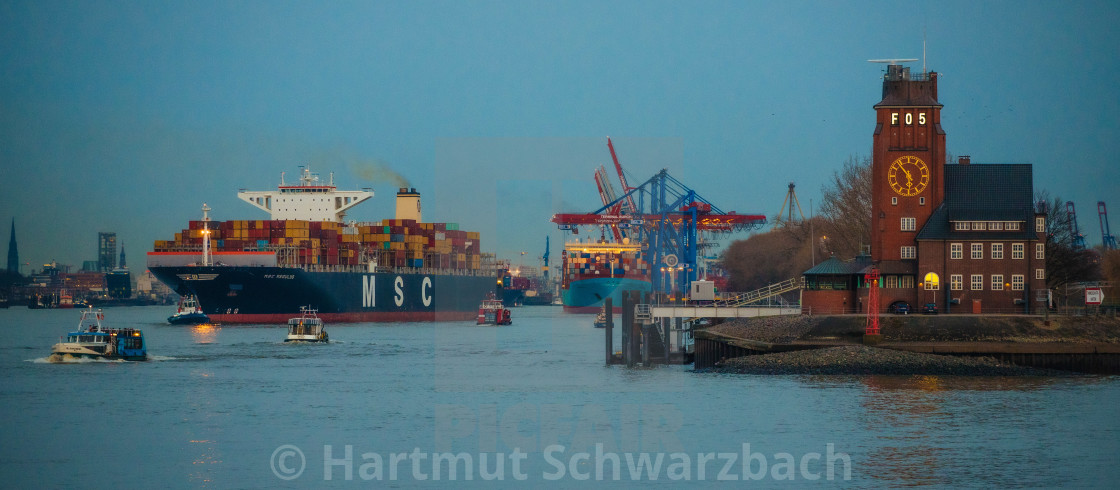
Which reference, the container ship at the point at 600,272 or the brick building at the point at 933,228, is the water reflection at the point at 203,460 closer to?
the brick building at the point at 933,228

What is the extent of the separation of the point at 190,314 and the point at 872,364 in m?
68.2

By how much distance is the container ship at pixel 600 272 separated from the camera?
127 m

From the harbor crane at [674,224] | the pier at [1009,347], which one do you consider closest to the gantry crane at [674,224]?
the harbor crane at [674,224]

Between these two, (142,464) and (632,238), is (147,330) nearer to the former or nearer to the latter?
(632,238)

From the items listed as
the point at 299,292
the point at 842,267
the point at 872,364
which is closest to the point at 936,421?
the point at 872,364

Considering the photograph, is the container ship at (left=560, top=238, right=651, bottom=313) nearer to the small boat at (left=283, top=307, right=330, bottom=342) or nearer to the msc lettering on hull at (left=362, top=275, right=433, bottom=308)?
the msc lettering on hull at (left=362, top=275, right=433, bottom=308)

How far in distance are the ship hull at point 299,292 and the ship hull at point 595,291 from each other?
63.5 feet

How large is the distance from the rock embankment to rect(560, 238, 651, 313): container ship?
77.3 m

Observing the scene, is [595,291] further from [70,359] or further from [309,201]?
[70,359]

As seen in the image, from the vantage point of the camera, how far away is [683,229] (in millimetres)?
91250

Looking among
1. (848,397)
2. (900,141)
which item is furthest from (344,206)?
(848,397)

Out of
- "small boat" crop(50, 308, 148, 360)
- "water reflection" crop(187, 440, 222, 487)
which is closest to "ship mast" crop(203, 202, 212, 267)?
"small boat" crop(50, 308, 148, 360)

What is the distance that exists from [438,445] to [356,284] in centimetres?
7035

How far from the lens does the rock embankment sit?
1740 inches
